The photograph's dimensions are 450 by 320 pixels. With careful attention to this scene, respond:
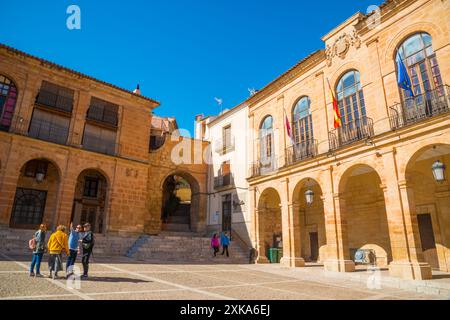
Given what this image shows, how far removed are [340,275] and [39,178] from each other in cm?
1517

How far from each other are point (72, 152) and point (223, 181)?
9277 mm

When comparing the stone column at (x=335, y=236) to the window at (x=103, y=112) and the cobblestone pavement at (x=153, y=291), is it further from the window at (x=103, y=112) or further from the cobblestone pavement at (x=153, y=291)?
the window at (x=103, y=112)

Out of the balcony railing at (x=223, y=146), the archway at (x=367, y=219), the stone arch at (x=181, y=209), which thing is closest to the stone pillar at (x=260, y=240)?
the archway at (x=367, y=219)

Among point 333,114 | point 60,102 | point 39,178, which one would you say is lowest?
point 39,178

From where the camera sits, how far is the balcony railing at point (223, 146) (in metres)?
19.5

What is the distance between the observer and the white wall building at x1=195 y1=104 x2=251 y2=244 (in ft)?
57.3

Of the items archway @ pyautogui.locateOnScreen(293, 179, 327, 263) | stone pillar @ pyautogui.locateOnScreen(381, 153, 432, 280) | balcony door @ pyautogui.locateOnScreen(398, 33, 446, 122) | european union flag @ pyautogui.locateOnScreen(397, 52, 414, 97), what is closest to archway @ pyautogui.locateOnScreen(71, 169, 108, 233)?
archway @ pyautogui.locateOnScreen(293, 179, 327, 263)

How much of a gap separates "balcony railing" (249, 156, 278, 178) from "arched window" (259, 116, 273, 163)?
0.13m

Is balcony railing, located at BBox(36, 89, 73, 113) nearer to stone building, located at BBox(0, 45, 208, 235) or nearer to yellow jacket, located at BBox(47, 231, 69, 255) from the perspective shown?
stone building, located at BBox(0, 45, 208, 235)

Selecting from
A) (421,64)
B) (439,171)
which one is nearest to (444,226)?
(439,171)

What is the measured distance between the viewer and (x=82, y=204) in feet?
57.3

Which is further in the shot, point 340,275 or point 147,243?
point 147,243
